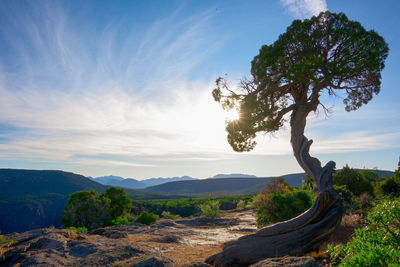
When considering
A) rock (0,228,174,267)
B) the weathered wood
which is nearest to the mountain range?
rock (0,228,174,267)

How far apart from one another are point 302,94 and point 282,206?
565cm

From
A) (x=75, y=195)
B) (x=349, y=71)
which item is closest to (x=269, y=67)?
(x=349, y=71)

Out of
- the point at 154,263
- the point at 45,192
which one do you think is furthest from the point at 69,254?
the point at 45,192

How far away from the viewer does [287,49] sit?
9312 millimetres

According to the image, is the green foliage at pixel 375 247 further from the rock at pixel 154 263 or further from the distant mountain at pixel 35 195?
the distant mountain at pixel 35 195

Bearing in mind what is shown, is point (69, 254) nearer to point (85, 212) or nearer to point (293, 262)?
point (293, 262)

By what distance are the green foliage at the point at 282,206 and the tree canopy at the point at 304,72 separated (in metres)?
3.34

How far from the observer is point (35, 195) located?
121 meters

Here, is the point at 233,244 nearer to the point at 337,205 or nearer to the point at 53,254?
the point at 337,205

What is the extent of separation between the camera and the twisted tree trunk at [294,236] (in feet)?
24.0

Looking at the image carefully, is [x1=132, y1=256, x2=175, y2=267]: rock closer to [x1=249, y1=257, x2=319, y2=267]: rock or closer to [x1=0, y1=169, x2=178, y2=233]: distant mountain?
[x1=249, y1=257, x2=319, y2=267]: rock

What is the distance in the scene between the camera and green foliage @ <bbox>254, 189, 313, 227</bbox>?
11.1 metres

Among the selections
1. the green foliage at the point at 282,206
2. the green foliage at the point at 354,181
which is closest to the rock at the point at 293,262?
the green foliage at the point at 282,206

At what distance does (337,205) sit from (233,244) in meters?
3.87
